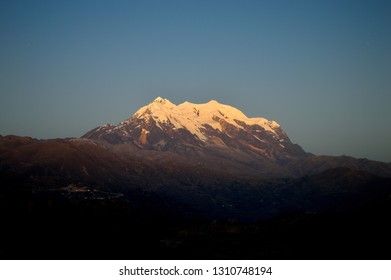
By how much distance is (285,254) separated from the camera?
170m

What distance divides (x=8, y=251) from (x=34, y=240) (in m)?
21.7

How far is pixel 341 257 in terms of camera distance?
15988 centimetres

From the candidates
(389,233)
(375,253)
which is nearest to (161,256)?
(375,253)

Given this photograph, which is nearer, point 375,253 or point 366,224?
point 375,253

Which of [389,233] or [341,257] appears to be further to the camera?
[389,233]

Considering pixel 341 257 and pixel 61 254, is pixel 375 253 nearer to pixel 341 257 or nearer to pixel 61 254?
pixel 341 257
